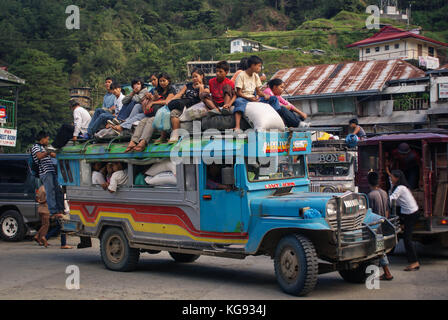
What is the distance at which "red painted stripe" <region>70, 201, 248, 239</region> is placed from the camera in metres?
8.17

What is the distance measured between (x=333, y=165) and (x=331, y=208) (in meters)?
8.82

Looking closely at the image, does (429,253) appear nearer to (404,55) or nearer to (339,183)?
(339,183)

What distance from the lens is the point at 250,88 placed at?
8.88 meters

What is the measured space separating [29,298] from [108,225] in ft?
8.54

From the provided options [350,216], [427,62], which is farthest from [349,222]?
[427,62]

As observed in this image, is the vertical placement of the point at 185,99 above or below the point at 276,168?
above

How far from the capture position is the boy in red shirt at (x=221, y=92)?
8554 millimetres

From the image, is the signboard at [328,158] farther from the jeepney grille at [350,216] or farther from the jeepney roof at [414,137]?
the jeepney grille at [350,216]

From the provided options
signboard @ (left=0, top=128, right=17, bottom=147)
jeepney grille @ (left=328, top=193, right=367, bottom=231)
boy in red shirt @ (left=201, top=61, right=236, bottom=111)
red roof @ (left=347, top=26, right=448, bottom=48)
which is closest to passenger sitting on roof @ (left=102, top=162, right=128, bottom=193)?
boy in red shirt @ (left=201, top=61, right=236, bottom=111)

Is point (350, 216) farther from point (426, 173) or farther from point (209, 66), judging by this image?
point (209, 66)

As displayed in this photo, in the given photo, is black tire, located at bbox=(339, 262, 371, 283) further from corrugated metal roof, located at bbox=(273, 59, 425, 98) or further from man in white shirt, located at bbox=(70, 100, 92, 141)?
corrugated metal roof, located at bbox=(273, 59, 425, 98)
